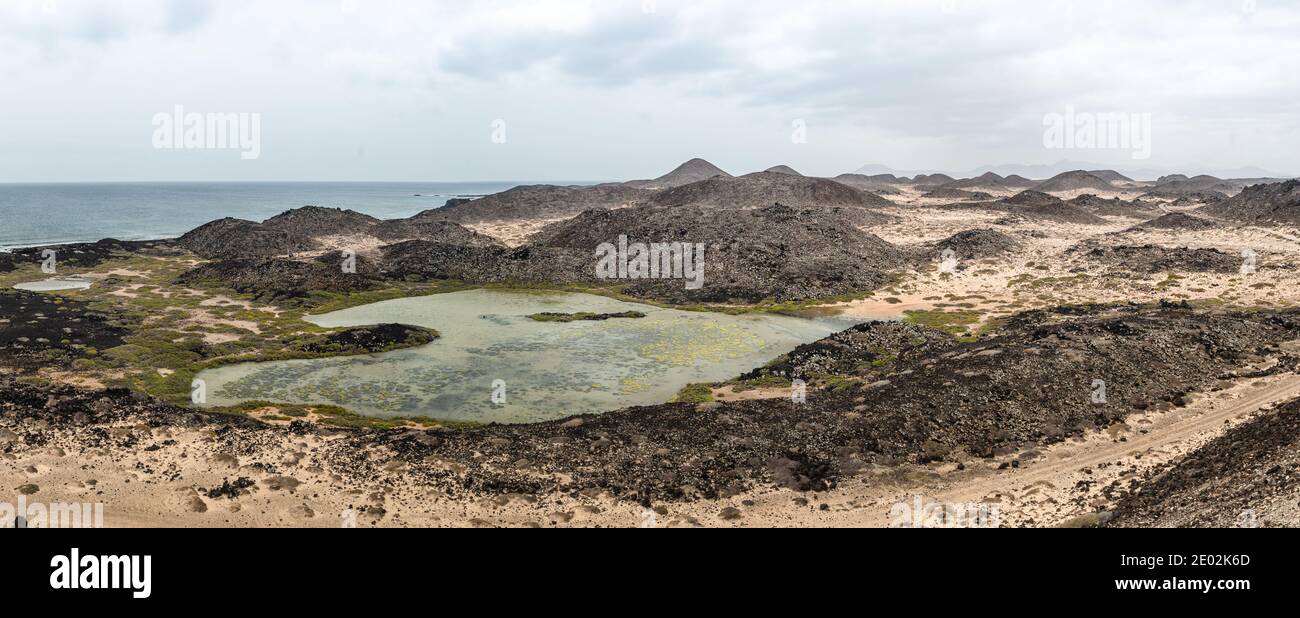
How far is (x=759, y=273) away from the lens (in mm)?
71875

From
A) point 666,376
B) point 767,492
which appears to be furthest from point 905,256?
point 767,492

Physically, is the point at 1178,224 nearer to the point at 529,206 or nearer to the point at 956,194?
the point at 956,194

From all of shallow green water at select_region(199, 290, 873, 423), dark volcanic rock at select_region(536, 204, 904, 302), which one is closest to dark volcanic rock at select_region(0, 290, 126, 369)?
shallow green water at select_region(199, 290, 873, 423)

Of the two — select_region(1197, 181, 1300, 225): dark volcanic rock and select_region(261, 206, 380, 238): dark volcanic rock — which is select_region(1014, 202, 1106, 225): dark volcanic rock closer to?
select_region(1197, 181, 1300, 225): dark volcanic rock

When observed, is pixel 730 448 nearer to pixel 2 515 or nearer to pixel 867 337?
pixel 867 337

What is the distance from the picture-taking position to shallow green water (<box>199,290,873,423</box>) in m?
37.2

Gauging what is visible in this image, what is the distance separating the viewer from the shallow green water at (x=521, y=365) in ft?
122

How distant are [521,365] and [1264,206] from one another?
4920 inches

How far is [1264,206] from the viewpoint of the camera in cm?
10775

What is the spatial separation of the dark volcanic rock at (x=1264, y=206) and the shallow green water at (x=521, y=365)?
263 ft

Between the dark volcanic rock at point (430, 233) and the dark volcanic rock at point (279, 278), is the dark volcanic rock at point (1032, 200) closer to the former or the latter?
the dark volcanic rock at point (430, 233)

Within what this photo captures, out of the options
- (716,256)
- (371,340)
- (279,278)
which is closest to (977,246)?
(716,256)

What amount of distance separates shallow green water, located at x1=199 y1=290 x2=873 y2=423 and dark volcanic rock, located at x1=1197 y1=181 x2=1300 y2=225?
8024 cm

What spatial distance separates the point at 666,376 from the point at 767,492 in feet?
55.4
